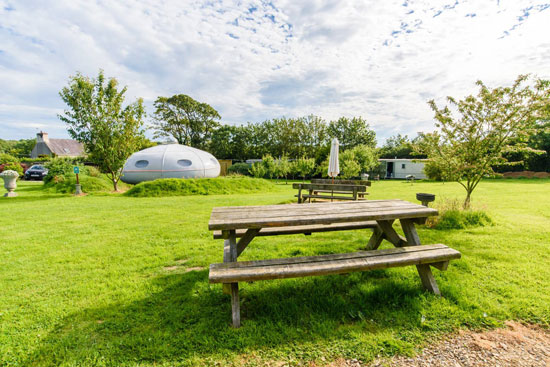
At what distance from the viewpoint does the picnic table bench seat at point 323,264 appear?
207 centimetres

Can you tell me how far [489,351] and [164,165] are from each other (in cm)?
2012

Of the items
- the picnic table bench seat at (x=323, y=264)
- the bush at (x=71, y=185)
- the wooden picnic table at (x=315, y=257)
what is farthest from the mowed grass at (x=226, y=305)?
the bush at (x=71, y=185)

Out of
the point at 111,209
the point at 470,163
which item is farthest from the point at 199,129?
→ the point at 470,163

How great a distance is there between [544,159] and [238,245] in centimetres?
3842

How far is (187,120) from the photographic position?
39938 millimetres

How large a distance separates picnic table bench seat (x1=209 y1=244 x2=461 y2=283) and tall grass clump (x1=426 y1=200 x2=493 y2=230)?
3288 millimetres

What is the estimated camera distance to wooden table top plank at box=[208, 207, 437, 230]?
2.30 meters

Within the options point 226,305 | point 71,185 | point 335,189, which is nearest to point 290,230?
point 226,305

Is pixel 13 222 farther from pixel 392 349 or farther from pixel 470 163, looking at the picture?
pixel 470 163

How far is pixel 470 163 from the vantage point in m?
6.15

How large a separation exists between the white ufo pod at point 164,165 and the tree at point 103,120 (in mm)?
4693

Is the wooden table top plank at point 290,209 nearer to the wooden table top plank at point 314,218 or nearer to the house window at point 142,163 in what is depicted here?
the wooden table top plank at point 314,218

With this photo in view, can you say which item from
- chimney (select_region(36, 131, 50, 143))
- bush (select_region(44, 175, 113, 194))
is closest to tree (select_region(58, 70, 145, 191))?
bush (select_region(44, 175, 113, 194))

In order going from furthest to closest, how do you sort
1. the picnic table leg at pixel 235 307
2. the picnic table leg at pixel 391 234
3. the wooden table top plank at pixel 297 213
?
the picnic table leg at pixel 391 234, the wooden table top plank at pixel 297 213, the picnic table leg at pixel 235 307
